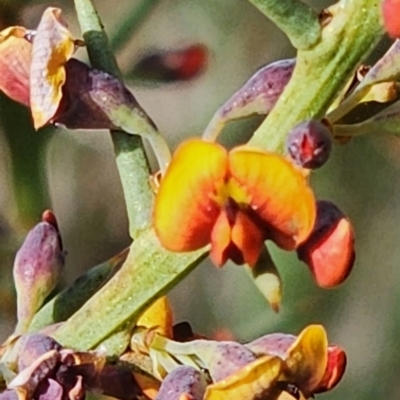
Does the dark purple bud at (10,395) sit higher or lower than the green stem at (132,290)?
lower

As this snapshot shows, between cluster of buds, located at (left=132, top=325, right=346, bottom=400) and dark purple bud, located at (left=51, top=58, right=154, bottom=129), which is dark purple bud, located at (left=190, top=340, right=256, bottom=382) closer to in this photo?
cluster of buds, located at (left=132, top=325, right=346, bottom=400)

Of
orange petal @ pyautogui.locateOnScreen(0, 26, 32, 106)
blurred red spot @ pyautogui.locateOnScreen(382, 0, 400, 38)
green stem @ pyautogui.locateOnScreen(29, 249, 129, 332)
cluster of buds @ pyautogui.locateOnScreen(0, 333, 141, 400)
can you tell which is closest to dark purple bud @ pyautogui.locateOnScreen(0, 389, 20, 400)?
cluster of buds @ pyautogui.locateOnScreen(0, 333, 141, 400)

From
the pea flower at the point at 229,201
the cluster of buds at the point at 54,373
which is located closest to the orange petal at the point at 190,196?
the pea flower at the point at 229,201

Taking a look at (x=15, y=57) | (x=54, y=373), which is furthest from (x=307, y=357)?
(x=15, y=57)

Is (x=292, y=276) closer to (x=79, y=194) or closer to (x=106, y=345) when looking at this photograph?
(x=79, y=194)

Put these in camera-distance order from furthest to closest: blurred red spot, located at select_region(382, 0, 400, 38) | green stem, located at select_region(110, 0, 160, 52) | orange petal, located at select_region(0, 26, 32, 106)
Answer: green stem, located at select_region(110, 0, 160, 52)
orange petal, located at select_region(0, 26, 32, 106)
blurred red spot, located at select_region(382, 0, 400, 38)

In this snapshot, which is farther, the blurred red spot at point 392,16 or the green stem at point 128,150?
the green stem at point 128,150

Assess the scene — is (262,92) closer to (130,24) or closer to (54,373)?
(54,373)

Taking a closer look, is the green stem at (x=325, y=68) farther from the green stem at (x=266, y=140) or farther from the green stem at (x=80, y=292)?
the green stem at (x=80, y=292)
